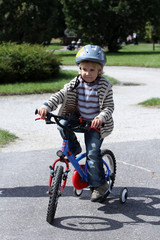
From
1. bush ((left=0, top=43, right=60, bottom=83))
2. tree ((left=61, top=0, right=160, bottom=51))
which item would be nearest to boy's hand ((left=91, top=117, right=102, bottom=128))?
bush ((left=0, top=43, right=60, bottom=83))

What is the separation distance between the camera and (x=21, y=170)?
5.56 metres

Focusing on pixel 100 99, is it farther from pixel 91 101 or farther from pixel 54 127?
pixel 54 127

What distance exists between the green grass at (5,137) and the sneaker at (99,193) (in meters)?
2.96

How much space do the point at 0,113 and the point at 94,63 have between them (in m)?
6.28

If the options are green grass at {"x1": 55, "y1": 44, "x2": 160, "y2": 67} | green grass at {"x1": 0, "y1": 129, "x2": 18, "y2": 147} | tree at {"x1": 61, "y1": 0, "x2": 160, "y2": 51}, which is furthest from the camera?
tree at {"x1": 61, "y1": 0, "x2": 160, "y2": 51}

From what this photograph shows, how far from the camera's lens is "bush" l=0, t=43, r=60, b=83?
1540 centimetres

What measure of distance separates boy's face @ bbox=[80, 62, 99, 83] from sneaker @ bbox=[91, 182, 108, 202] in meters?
1.03

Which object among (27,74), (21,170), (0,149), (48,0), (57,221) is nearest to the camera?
(57,221)

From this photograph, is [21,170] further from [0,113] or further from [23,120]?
[0,113]

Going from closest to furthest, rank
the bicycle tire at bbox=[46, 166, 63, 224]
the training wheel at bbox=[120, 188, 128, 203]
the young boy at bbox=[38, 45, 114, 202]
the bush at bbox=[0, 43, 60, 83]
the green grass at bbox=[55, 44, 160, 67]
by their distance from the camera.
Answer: the bicycle tire at bbox=[46, 166, 63, 224]
the young boy at bbox=[38, 45, 114, 202]
the training wheel at bbox=[120, 188, 128, 203]
the bush at bbox=[0, 43, 60, 83]
the green grass at bbox=[55, 44, 160, 67]

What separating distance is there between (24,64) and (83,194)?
11392 mm

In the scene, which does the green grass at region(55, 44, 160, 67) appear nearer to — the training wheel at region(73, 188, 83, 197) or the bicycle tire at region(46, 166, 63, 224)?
the training wheel at region(73, 188, 83, 197)

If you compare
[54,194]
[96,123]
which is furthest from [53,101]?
[54,194]

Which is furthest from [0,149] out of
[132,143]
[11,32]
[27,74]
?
[11,32]
